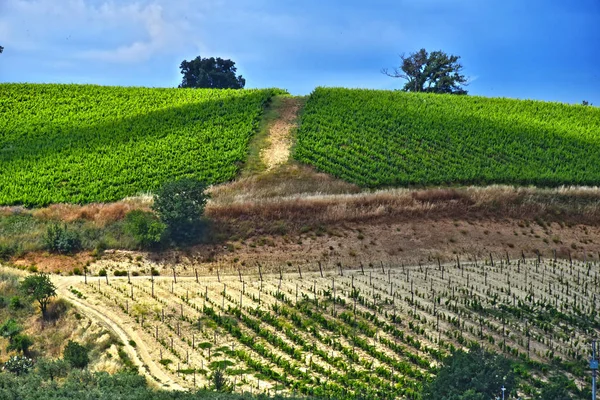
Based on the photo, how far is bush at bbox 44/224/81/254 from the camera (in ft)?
Answer: 135

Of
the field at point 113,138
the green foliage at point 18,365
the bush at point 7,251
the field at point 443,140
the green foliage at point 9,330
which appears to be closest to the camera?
the green foliage at point 18,365

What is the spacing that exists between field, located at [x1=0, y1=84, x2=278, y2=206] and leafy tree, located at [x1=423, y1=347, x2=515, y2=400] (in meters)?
30.8

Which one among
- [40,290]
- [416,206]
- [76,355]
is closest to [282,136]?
[416,206]

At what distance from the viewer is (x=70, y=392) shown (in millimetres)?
24047

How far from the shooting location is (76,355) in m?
29.6

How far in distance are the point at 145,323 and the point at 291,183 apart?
68.1 feet

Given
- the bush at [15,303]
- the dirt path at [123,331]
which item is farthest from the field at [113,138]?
the bush at [15,303]

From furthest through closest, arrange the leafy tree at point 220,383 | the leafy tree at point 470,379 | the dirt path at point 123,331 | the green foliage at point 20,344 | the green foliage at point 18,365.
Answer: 1. the green foliage at point 20,344
2. the green foliage at point 18,365
3. the dirt path at point 123,331
4. the leafy tree at point 220,383
5. the leafy tree at point 470,379

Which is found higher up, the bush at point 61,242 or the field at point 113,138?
the field at point 113,138

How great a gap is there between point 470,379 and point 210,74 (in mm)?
70721

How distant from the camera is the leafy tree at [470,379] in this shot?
2227 centimetres

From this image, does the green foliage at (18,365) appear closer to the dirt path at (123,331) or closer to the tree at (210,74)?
the dirt path at (123,331)

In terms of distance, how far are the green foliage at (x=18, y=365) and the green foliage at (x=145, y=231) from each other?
11.6 metres

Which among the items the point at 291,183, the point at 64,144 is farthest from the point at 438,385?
the point at 64,144
